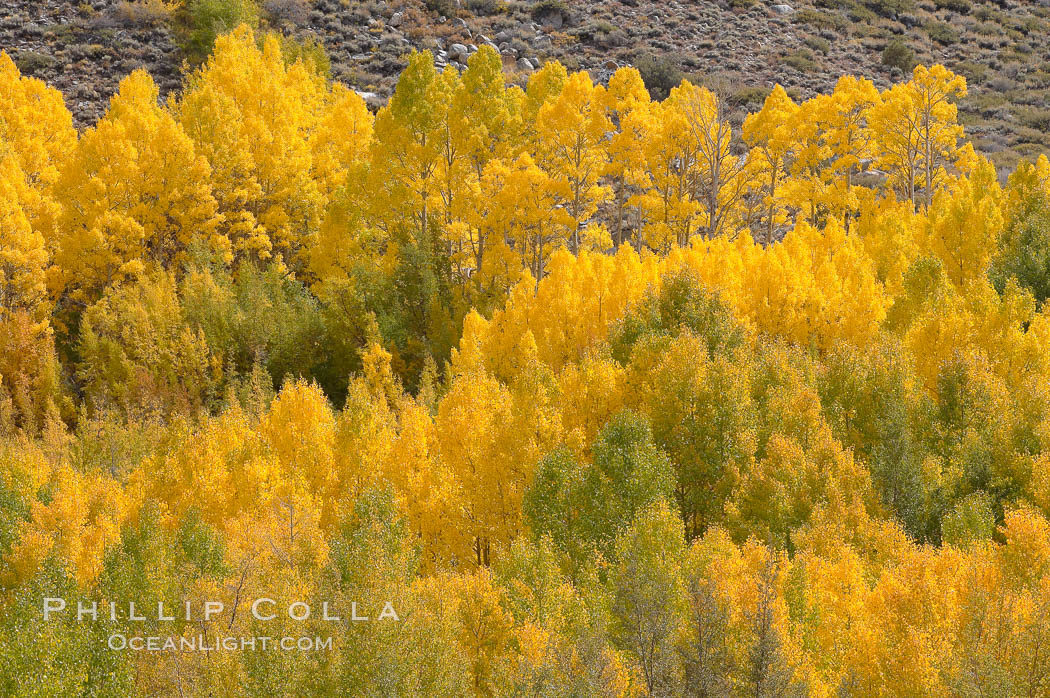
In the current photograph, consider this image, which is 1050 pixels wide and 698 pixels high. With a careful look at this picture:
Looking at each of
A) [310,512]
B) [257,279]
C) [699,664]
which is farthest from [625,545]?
[257,279]

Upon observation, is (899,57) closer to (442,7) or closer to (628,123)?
(442,7)

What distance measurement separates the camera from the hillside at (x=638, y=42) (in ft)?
301

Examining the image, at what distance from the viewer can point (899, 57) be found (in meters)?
105

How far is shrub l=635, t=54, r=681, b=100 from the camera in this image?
96.6 m

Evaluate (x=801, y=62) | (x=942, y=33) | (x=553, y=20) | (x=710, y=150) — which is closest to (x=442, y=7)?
(x=553, y=20)

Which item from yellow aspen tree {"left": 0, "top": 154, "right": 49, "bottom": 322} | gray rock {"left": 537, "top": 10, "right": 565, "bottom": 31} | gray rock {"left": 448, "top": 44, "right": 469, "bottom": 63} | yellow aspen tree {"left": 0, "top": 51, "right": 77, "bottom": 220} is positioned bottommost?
yellow aspen tree {"left": 0, "top": 154, "right": 49, "bottom": 322}

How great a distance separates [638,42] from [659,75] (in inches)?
360

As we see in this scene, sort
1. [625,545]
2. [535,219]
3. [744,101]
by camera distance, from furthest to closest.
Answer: [744,101] < [535,219] < [625,545]

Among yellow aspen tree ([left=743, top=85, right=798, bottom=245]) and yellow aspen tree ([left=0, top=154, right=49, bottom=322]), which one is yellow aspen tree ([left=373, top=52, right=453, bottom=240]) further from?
yellow aspen tree ([left=743, top=85, right=798, bottom=245])

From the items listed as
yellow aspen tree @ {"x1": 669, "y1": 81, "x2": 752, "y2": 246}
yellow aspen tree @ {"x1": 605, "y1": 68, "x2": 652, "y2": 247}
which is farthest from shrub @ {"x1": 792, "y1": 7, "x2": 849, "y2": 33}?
yellow aspen tree @ {"x1": 605, "y1": 68, "x2": 652, "y2": 247}

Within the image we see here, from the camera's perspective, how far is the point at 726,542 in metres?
31.8

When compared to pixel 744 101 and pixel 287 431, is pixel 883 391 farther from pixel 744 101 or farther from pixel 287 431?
pixel 744 101

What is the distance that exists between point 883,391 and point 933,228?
19.6 meters

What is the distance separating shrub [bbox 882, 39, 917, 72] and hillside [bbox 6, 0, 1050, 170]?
7.9 inches
